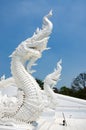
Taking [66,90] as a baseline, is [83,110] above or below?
below

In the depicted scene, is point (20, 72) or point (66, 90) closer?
point (20, 72)

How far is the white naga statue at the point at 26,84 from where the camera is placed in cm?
714

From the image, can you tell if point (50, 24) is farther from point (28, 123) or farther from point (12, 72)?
point (28, 123)

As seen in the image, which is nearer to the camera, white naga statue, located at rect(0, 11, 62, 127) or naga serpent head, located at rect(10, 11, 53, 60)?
white naga statue, located at rect(0, 11, 62, 127)

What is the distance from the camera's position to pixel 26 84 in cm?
724

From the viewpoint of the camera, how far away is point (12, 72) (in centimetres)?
759

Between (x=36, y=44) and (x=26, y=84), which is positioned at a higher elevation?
(x=36, y=44)

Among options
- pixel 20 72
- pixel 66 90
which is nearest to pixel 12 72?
pixel 20 72

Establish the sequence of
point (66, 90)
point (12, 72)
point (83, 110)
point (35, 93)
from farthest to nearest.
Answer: point (66, 90)
point (83, 110)
point (12, 72)
point (35, 93)

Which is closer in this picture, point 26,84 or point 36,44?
point 26,84

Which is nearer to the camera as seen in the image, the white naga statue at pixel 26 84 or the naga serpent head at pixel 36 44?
the white naga statue at pixel 26 84

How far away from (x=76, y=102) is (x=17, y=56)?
15.1 meters

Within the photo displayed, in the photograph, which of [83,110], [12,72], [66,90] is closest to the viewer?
[12,72]

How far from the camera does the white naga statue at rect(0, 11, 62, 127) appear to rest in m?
7.14
